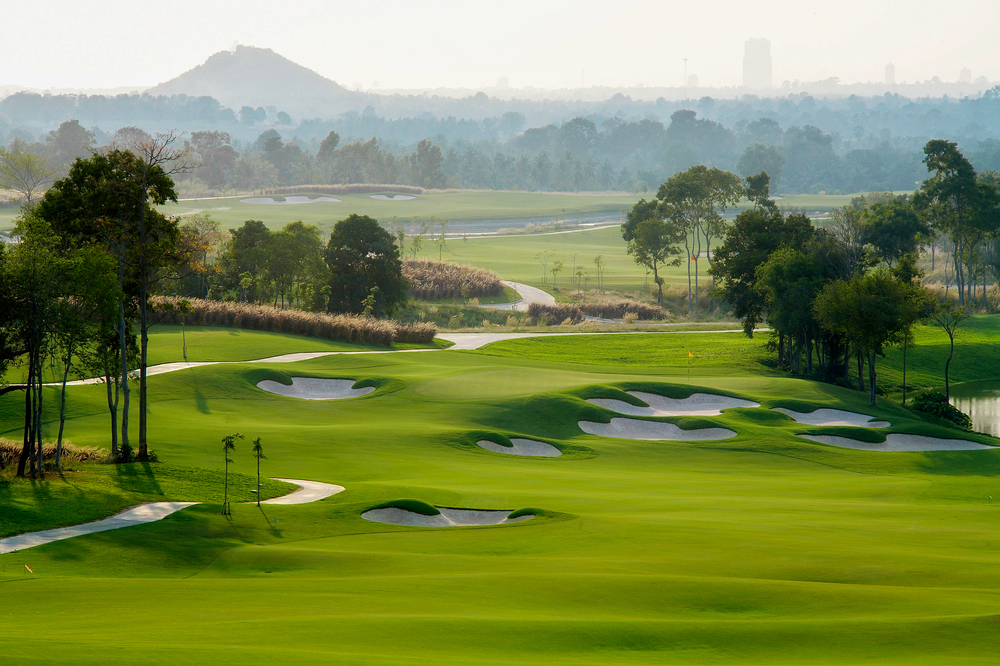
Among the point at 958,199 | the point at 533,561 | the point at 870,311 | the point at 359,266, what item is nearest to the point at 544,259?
the point at 359,266

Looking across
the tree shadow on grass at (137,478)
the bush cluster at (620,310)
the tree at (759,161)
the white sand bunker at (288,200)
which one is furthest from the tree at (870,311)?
the tree at (759,161)

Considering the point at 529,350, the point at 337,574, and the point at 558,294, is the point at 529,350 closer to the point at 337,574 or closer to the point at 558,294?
the point at 558,294

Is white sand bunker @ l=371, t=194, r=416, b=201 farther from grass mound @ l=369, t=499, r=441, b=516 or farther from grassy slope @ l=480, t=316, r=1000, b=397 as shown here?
grass mound @ l=369, t=499, r=441, b=516

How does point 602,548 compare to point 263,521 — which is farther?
point 263,521

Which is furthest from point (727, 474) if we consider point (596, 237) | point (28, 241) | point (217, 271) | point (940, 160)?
point (596, 237)

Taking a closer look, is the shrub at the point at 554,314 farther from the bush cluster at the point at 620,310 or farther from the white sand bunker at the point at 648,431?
the white sand bunker at the point at 648,431

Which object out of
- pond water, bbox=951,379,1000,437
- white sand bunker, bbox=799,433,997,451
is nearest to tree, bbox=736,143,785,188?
pond water, bbox=951,379,1000,437
